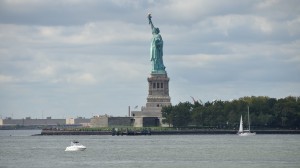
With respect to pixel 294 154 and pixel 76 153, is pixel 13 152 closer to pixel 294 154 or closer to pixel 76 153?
pixel 76 153

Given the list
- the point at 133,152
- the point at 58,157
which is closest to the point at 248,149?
the point at 133,152

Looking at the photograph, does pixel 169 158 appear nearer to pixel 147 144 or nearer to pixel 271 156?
pixel 271 156

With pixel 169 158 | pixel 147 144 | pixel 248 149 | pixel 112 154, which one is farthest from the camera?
pixel 147 144

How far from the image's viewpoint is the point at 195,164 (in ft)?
415

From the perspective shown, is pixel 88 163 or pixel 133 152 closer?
pixel 88 163

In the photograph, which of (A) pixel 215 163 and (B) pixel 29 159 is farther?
(B) pixel 29 159

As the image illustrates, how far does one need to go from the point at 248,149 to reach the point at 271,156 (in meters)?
19.7

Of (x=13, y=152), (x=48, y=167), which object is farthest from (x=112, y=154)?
(x=48, y=167)

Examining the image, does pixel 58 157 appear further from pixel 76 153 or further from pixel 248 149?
pixel 248 149

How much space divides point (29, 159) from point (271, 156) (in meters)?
28.3

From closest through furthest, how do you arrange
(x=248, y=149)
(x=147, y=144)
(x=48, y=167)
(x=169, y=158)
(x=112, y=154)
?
(x=48, y=167) < (x=169, y=158) < (x=112, y=154) < (x=248, y=149) < (x=147, y=144)

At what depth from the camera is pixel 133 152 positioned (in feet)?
504

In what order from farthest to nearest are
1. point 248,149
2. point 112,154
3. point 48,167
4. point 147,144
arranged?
point 147,144, point 248,149, point 112,154, point 48,167

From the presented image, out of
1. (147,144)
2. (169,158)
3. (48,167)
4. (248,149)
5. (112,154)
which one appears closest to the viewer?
(48,167)
